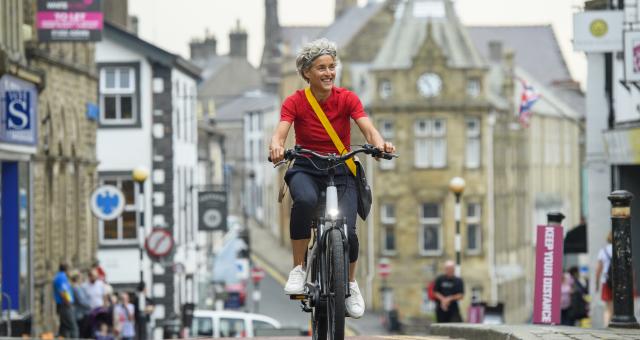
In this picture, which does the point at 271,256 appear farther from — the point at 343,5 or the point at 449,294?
the point at 449,294

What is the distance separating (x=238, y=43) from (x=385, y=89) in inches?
4078

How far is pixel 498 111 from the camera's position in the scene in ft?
253

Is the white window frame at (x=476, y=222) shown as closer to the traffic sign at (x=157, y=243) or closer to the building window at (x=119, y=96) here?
the building window at (x=119, y=96)

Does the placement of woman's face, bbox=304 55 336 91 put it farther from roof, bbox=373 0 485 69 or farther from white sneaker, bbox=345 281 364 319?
roof, bbox=373 0 485 69

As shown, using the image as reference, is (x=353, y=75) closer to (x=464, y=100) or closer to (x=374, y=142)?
(x=464, y=100)

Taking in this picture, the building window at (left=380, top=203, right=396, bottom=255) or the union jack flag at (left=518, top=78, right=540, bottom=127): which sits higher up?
the union jack flag at (left=518, top=78, right=540, bottom=127)

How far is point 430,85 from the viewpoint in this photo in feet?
244

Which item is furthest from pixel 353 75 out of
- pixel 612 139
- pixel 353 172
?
pixel 353 172

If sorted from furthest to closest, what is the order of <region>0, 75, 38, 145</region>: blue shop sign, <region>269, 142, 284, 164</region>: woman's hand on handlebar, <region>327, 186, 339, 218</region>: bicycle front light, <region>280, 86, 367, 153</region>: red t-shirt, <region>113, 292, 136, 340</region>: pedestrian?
1. <region>113, 292, 136, 340</region>: pedestrian
2. <region>0, 75, 38, 145</region>: blue shop sign
3. <region>280, 86, 367, 153</region>: red t-shirt
4. <region>327, 186, 339, 218</region>: bicycle front light
5. <region>269, 142, 284, 164</region>: woman's hand on handlebar

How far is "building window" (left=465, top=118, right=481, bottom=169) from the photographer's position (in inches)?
2931

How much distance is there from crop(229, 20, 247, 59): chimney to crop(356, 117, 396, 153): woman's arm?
16434 centimetres

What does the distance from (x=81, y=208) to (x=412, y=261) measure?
119ft

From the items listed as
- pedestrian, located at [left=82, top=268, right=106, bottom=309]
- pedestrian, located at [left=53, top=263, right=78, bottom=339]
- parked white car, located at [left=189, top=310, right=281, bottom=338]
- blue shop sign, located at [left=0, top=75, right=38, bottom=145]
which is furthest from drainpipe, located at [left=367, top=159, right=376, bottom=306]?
pedestrian, located at [left=53, top=263, right=78, bottom=339]

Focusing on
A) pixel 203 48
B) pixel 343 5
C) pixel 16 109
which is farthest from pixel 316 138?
pixel 203 48
